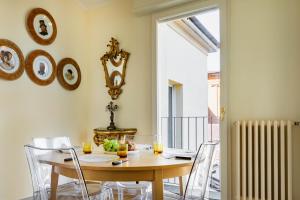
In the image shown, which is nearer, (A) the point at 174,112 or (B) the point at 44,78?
(B) the point at 44,78

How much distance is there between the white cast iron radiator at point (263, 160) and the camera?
2.34 metres

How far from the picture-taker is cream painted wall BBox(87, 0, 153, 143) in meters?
3.41

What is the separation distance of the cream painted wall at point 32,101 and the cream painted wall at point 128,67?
0.16 meters

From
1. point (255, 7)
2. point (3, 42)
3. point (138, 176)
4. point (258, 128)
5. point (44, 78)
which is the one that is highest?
point (255, 7)

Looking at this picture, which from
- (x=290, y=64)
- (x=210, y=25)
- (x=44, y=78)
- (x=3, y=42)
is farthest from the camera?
(x=210, y=25)

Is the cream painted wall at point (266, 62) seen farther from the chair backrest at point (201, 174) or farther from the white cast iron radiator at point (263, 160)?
the chair backrest at point (201, 174)

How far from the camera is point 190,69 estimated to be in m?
5.66

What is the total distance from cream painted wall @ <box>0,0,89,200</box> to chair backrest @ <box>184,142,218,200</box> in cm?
215

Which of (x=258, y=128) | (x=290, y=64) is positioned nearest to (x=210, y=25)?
(x=290, y=64)

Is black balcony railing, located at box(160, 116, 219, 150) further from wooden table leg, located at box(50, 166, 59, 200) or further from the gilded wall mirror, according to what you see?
wooden table leg, located at box(50, 166, 59, 200)

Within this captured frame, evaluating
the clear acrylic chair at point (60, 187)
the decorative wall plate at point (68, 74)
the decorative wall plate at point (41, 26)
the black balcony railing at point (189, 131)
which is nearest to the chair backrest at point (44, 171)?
the clear acrylic chair at point (60, 187)

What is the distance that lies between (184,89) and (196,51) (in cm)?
110

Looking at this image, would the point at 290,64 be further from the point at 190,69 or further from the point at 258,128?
the point at 190,69

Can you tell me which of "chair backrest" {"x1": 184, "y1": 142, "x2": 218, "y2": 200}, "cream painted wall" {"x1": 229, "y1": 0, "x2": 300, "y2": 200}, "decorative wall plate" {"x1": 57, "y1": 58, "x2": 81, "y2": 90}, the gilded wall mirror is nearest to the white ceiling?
the gilded wall mirror
